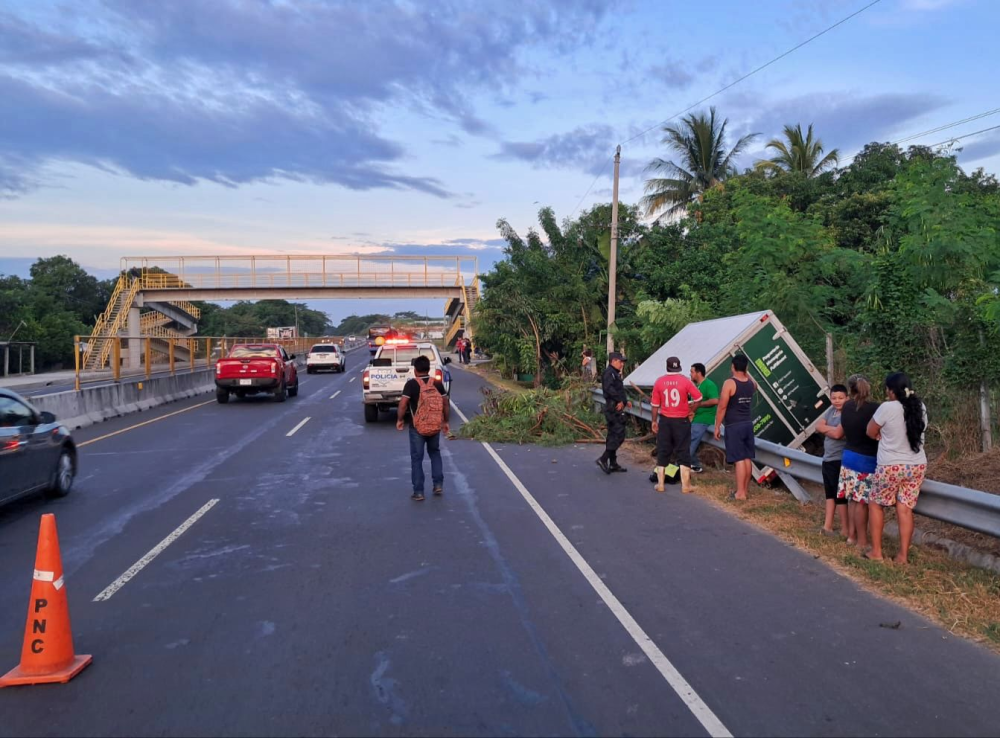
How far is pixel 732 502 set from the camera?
9523mm

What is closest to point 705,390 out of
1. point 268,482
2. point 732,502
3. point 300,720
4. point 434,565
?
point 732,502

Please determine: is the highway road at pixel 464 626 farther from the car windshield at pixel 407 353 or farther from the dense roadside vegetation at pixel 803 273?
the car windshield at pixel 407 353

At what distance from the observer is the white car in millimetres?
44844

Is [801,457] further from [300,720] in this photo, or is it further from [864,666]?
[300,720]

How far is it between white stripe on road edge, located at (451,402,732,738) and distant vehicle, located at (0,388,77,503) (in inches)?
228

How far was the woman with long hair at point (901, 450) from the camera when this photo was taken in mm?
6477

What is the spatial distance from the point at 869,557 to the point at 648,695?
354 centimetres

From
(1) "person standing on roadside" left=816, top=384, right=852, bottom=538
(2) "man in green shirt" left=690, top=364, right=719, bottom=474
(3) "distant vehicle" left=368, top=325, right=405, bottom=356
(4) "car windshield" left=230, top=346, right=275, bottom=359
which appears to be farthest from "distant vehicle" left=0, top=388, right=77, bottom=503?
(3) "distant vehicle" left=368, top=325, right=405, bottom=356

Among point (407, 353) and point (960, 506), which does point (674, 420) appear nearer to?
point (960, 506)

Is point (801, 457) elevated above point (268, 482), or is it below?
above

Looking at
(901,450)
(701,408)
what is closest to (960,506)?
(901,450)

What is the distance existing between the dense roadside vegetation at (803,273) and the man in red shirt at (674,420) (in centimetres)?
324

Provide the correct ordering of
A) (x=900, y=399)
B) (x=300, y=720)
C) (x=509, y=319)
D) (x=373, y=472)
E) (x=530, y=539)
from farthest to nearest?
(x=509, y=319), (x=373, y=472), (x=530, y=539), (x=900, y=399), (x=300, y=720)

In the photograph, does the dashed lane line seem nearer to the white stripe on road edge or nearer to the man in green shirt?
the white stripe on road edge
